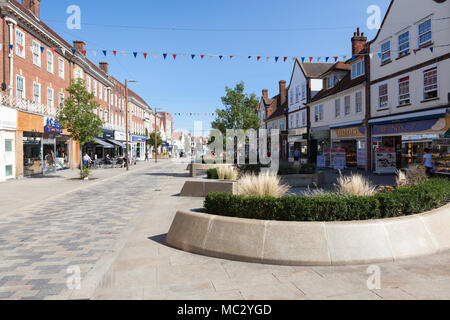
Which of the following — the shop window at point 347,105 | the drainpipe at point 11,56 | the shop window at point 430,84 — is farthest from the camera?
the shop window at point 347,105

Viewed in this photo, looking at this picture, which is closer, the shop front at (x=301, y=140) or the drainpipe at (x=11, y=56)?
the drainpipe at (x=11, y=56)

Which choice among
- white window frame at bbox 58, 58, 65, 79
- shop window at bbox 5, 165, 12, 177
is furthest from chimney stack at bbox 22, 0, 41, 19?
shop window at bbox 5, 165, 12, 177

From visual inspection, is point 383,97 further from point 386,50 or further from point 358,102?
point 386,50

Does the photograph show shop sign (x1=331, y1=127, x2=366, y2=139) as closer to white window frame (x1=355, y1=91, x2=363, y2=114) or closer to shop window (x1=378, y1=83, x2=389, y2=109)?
white window frame (x1=355, y1=91, x2=363, y2=114)

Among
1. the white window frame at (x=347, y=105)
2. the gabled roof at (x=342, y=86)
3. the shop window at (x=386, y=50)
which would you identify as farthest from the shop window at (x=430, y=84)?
the white window frame at (x=347, y=105)

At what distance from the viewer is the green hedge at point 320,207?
5277 mm

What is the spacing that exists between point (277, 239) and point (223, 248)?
877 millimetres

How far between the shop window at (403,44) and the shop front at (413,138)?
163 inches

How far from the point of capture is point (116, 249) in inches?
227

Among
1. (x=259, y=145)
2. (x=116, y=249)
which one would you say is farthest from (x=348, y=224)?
(x=259, y=145)

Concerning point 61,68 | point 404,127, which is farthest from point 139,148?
point 404,127

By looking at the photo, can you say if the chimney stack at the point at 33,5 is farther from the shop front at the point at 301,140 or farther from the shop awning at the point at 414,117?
the shop awning at the point at 414,117

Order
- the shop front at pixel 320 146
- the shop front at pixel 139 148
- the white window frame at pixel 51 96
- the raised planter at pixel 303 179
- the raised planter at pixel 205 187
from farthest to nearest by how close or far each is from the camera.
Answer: the shop front at pixel 139 148 → the shop front at pixel 320 146 → the white window frame at pixel 51 96 → the raised planter at pixel 303 179 → the raised planter at pixel 205 187
